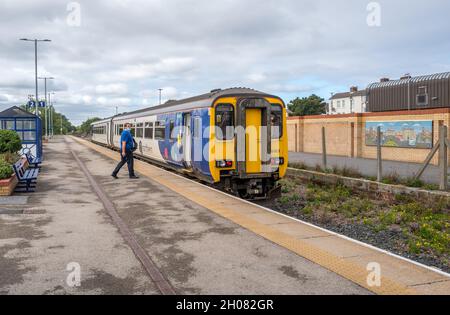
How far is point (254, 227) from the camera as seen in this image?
24.5 feet

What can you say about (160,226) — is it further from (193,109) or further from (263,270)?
(193,109)

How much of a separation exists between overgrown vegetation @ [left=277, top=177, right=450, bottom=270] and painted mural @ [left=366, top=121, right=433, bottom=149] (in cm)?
685

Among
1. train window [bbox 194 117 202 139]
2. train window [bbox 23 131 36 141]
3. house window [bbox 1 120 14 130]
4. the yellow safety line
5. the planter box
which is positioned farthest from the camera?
train window [bbox 23 131 36 141]

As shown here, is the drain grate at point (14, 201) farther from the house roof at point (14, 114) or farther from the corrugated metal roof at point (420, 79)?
the corrugated metal roof at point (420, 79)

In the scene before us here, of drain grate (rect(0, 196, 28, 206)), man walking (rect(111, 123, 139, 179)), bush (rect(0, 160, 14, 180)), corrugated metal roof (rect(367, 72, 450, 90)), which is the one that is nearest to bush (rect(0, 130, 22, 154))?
man walking (rect(111, 123, 139, 179))

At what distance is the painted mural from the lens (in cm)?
1828

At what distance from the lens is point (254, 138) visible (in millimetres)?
10922

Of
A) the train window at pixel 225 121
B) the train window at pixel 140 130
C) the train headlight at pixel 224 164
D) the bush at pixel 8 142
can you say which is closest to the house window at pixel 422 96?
the train window at pixel 140 130

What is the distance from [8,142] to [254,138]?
32.6 ft

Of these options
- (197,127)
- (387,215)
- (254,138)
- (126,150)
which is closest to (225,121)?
(254,138)

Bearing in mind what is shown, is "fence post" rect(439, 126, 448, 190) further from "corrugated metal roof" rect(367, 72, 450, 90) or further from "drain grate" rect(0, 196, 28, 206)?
"corrugated metal roof" rect(367, 72, 450, 90)

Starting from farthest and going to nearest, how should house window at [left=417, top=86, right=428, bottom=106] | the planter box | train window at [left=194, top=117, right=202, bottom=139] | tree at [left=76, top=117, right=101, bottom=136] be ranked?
tree at [left=76, top=117, right=101, bottom=136] < house window at [left=417, top=86, right=428, bottom=106] < train window at [left=194, top=117, right=202, bottom=139] < the planter box

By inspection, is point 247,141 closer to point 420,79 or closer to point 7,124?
point 7,124
